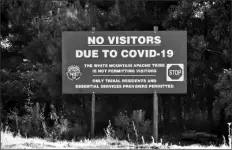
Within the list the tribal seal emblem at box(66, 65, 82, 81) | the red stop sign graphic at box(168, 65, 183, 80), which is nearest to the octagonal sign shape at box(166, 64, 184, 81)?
the red stop sign graphic at box(168, 65, 183, 80)

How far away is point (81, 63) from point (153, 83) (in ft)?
5.78

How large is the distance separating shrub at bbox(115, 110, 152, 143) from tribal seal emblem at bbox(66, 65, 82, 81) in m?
2.46

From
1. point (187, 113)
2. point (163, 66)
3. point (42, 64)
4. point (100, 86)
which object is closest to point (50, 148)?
point (100, 86)

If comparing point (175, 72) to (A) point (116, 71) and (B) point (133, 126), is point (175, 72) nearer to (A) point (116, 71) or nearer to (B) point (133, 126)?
(A) point (116, 71)

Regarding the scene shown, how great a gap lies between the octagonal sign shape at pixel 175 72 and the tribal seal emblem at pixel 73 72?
2.07m

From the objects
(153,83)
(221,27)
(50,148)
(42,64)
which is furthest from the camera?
(42,64)

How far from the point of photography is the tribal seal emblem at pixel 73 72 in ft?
35.8

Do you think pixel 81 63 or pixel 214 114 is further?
pixel 214 114

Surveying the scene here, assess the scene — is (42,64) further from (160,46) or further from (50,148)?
(50,148)

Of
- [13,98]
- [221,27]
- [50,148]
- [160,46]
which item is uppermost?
[221,27]

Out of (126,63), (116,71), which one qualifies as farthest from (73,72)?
(126,63)

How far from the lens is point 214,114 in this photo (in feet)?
47.5

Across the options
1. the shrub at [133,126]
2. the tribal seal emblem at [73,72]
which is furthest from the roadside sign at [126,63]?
the shrub at [133,126]

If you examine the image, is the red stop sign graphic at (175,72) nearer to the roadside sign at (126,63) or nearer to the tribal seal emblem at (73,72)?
the roadside sign at (126,63)
